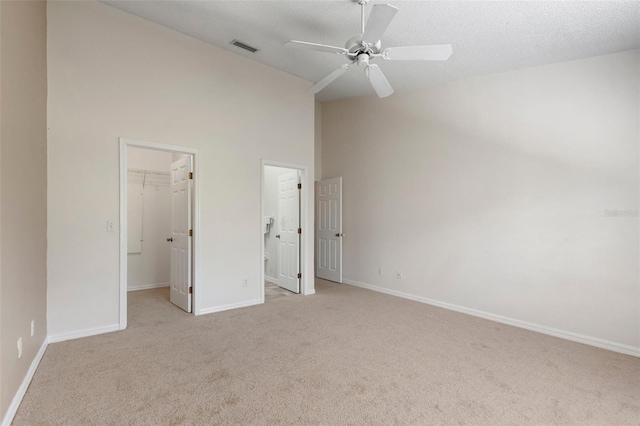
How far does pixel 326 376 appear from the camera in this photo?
2467mm

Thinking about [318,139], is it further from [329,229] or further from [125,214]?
[125,214]

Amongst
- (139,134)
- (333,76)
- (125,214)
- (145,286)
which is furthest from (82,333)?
(333,76)

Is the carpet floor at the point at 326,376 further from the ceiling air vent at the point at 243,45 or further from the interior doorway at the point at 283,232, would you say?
the ceiling air vent at the point at 243,45

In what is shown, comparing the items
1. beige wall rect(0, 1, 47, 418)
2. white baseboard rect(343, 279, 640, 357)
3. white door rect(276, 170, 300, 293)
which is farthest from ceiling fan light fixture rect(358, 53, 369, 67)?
white baseboard rect(343, 279, 640, 357)

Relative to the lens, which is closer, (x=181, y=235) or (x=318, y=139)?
(x=181, y=235)

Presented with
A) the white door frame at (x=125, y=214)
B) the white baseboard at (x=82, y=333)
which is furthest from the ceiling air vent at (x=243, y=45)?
the white baseboard at (x=82, y=333)

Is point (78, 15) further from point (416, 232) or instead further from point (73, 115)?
point (416, 232)

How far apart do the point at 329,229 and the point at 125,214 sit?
3462 millimetres

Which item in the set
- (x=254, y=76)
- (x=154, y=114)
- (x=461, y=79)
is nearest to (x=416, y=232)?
(x=461, y=79)

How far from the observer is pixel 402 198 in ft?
16.3

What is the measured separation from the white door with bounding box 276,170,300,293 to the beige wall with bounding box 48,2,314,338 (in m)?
0.66

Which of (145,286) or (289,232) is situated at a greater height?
(289,232)

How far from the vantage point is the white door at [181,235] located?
396 cm

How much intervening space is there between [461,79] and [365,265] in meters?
3.14
